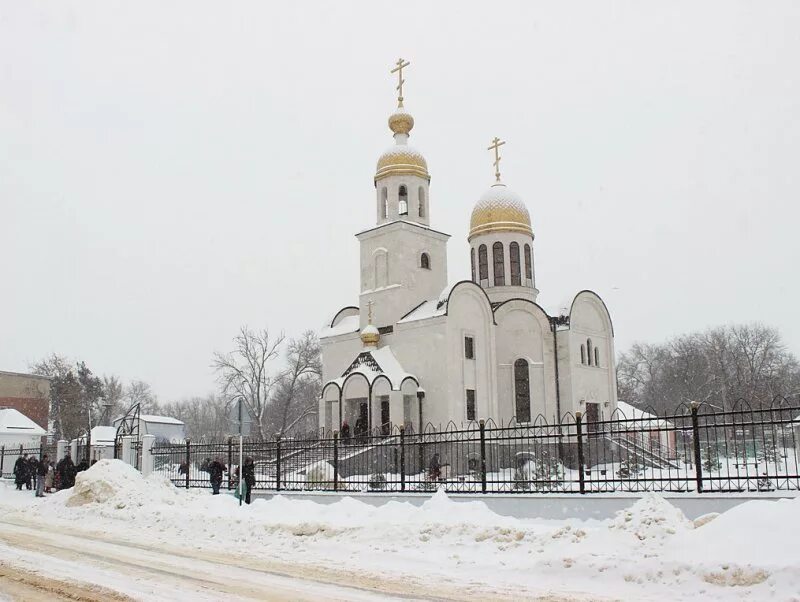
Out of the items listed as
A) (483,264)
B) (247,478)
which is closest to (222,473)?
(247,478)

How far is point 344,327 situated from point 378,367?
4.87 m

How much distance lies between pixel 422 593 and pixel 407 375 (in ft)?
69.3

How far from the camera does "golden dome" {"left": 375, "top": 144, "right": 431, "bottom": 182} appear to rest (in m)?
32.0

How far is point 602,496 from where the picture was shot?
11680 mm

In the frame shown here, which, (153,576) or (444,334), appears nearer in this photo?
(153,576)

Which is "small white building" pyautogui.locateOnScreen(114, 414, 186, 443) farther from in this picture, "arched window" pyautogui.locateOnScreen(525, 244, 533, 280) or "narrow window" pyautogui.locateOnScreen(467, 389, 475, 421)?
"narrow window" pyautogui.locateOnScreen(467, 389, 475, 421)

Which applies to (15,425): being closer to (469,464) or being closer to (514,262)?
(514,262)

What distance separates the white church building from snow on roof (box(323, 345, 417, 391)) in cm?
6

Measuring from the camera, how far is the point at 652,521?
338 inches

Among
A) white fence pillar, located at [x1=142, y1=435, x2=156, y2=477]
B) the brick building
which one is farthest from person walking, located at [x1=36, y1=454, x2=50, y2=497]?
the brick building

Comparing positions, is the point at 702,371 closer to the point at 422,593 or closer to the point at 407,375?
the point at 407,375

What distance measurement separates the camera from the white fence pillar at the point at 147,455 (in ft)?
65.7

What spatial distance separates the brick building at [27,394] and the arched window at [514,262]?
3255 centimetres

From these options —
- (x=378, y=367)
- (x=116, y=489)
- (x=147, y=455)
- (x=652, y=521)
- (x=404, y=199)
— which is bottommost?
(x=116, y=489)
